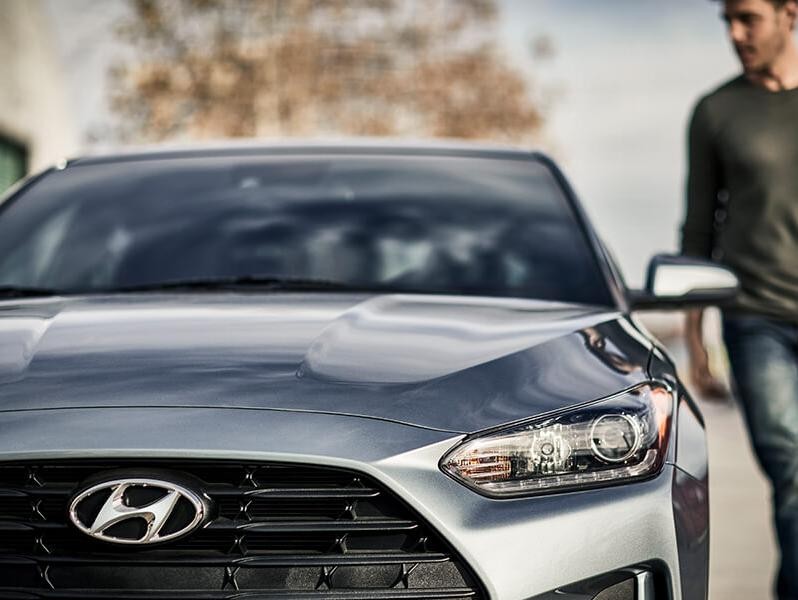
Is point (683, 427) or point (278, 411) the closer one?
point (278, 411)

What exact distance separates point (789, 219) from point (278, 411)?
2466 mm

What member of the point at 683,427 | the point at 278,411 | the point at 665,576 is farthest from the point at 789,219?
the point at 278,411

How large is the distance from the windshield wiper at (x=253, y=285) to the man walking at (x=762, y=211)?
133cm

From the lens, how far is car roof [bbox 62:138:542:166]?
4441mm

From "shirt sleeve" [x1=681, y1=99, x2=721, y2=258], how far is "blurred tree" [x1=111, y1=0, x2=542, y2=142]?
23807mm

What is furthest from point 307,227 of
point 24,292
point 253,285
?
point 24,292

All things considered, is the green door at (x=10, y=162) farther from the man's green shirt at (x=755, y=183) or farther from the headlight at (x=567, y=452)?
the headlight at (x=567, y=452)

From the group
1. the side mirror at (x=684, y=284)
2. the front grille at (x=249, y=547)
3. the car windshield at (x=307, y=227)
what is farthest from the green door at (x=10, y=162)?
the front grille at (x=249, y=547)

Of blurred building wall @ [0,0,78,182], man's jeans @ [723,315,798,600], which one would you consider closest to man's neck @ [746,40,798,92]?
man's jeans @ [723,315,798,600]

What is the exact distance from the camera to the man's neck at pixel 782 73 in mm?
4664

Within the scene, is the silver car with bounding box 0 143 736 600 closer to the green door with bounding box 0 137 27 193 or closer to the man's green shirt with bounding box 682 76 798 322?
the man's green shirt with bounding box 682 76 798 322

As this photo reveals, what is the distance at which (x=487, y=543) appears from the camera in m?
2.46

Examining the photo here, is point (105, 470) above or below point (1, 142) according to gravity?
above

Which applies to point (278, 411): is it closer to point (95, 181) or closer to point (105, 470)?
point (105, 470)
